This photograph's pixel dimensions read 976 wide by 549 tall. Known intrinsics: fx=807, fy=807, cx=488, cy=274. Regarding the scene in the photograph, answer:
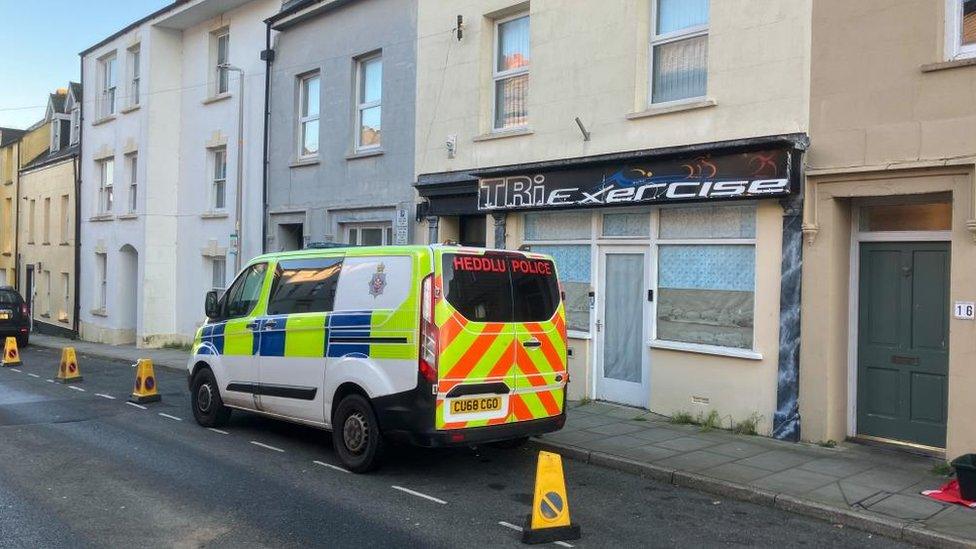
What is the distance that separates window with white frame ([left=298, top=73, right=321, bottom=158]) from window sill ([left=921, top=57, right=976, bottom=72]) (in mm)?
11656

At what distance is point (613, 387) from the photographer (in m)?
11.1

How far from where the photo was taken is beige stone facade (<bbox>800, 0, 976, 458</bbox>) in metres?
7.67

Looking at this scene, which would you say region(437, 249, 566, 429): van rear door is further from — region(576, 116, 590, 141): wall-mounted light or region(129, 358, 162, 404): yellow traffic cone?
region(129, 358, 162, 404): yellow traffic cone

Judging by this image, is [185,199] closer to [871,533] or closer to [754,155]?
[754,155]

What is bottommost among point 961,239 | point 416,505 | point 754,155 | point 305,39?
point 416,505

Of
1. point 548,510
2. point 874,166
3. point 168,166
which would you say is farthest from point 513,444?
point 168,166

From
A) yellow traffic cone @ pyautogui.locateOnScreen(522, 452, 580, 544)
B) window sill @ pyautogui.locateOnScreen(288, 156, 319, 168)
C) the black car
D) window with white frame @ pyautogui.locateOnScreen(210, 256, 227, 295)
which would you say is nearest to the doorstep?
yellow traffic cone @ pyautogui.locateOnScreen(522, 452, 580, 544)

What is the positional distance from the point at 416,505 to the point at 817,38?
21.3 ft

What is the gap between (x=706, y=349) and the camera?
32.0 feet

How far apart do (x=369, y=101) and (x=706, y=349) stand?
8563 millimetres

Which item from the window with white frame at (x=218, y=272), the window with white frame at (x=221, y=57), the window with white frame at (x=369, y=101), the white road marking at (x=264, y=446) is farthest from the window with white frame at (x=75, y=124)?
the white road marking at (x=264, y=446)

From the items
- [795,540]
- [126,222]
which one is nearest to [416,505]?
[795,540]

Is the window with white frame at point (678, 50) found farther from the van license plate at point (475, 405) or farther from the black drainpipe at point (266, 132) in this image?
the black drainpipe at point (266, 132)

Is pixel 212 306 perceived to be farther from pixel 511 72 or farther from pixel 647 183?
pixel 511 72
